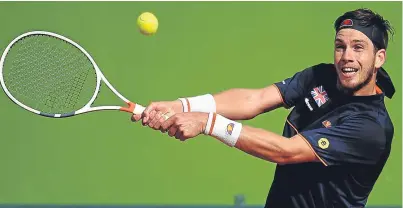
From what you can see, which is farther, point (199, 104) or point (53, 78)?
point (53, 78)

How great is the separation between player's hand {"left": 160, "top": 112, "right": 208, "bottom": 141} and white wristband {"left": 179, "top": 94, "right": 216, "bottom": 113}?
576mm

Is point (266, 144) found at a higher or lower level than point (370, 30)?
lower

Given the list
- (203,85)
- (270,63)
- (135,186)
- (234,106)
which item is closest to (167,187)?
(135,186)

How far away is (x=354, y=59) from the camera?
366cm

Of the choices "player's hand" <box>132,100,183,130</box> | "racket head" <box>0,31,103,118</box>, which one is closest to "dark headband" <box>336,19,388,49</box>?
"player's hand" <box>132,100,183,130</box>

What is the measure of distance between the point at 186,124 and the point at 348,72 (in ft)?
Answer: 2.48

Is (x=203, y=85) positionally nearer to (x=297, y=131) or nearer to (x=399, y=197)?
(x=399, y=197)

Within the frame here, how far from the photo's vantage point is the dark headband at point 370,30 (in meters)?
3.71

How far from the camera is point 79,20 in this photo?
27.1 ft

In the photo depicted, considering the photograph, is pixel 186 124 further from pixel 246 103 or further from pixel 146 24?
pixel 146 24

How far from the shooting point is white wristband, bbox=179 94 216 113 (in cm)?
406

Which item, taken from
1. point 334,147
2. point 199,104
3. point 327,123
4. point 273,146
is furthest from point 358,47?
point 199,104

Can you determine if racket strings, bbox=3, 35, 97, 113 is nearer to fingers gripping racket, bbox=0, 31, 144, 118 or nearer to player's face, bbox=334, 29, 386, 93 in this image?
fingers gripping racket, bbox=0, 31, 144, 118

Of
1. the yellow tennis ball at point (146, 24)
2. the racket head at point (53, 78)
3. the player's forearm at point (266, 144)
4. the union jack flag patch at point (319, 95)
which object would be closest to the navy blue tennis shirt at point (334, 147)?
the union jack flag patch at point (319, 95)
